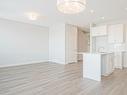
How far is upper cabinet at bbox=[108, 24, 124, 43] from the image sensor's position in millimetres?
5641

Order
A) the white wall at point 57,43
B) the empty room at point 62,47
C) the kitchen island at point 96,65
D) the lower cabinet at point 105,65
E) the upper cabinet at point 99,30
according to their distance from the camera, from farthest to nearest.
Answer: the white wall at point 57,43 → the upper cabinet at point 99,30 → the lower cabinet at point 105,65 → the kitchen island at point 96,65 → the empty room at point 62,47

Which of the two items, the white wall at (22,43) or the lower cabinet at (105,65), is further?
the white wall at (22,43)

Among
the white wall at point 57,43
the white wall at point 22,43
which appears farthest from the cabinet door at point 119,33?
the white wall at point 22,43

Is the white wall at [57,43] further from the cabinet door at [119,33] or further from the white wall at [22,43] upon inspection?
the cabinet door at [119,33]

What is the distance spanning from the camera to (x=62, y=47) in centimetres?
723

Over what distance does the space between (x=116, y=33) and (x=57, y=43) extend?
353cm

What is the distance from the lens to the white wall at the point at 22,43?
6004 mm

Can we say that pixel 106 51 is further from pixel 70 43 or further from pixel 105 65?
pixel 70 43

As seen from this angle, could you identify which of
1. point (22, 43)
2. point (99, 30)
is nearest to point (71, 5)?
point (99, 30)

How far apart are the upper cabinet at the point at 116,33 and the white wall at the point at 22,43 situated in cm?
415

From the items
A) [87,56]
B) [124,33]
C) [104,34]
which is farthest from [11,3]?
[124,33]

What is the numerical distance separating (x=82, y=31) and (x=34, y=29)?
13.1 ft

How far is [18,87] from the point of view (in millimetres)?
3008

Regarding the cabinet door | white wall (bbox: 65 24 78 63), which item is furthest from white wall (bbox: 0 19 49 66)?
the cabinet door
